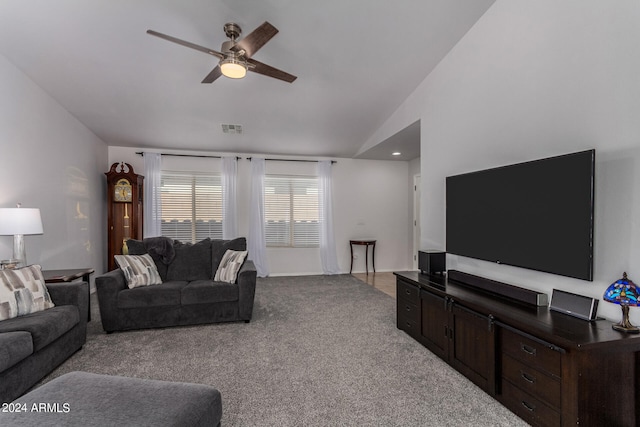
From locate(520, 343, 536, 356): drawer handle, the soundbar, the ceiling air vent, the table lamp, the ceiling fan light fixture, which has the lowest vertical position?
locate(520, 343, 536, 356): drawer handle

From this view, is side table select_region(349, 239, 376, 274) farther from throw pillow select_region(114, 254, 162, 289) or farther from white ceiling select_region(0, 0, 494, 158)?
throw pillow select_region(114, 254, 162, 289)

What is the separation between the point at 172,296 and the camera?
11.2ft

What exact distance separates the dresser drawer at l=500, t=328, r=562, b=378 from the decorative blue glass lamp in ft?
1.27

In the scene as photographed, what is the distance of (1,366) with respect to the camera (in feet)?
6.11

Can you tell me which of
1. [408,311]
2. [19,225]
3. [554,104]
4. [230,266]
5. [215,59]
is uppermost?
[215,59]

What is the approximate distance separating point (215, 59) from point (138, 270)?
2.57 meters

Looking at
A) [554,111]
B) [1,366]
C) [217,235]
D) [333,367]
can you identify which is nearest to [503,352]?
[333,367]

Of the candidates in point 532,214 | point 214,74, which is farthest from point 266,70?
point 532,214

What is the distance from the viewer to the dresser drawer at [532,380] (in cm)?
170

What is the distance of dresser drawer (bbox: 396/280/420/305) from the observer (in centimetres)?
306

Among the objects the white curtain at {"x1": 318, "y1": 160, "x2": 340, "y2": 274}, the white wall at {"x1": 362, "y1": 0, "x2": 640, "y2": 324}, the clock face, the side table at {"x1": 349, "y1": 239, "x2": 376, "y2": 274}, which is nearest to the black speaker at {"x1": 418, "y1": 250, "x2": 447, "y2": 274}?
the white wall at {"x1": 362, "y1": 0, "x2": 640, "y2": 324}

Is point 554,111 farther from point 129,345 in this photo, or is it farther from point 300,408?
point 129,345

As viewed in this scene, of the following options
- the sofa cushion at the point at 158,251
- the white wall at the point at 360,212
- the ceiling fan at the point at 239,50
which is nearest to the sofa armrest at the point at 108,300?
the sofa cushion at the point at 158,251

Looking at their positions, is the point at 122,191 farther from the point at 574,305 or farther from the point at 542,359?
the point at 574,305
